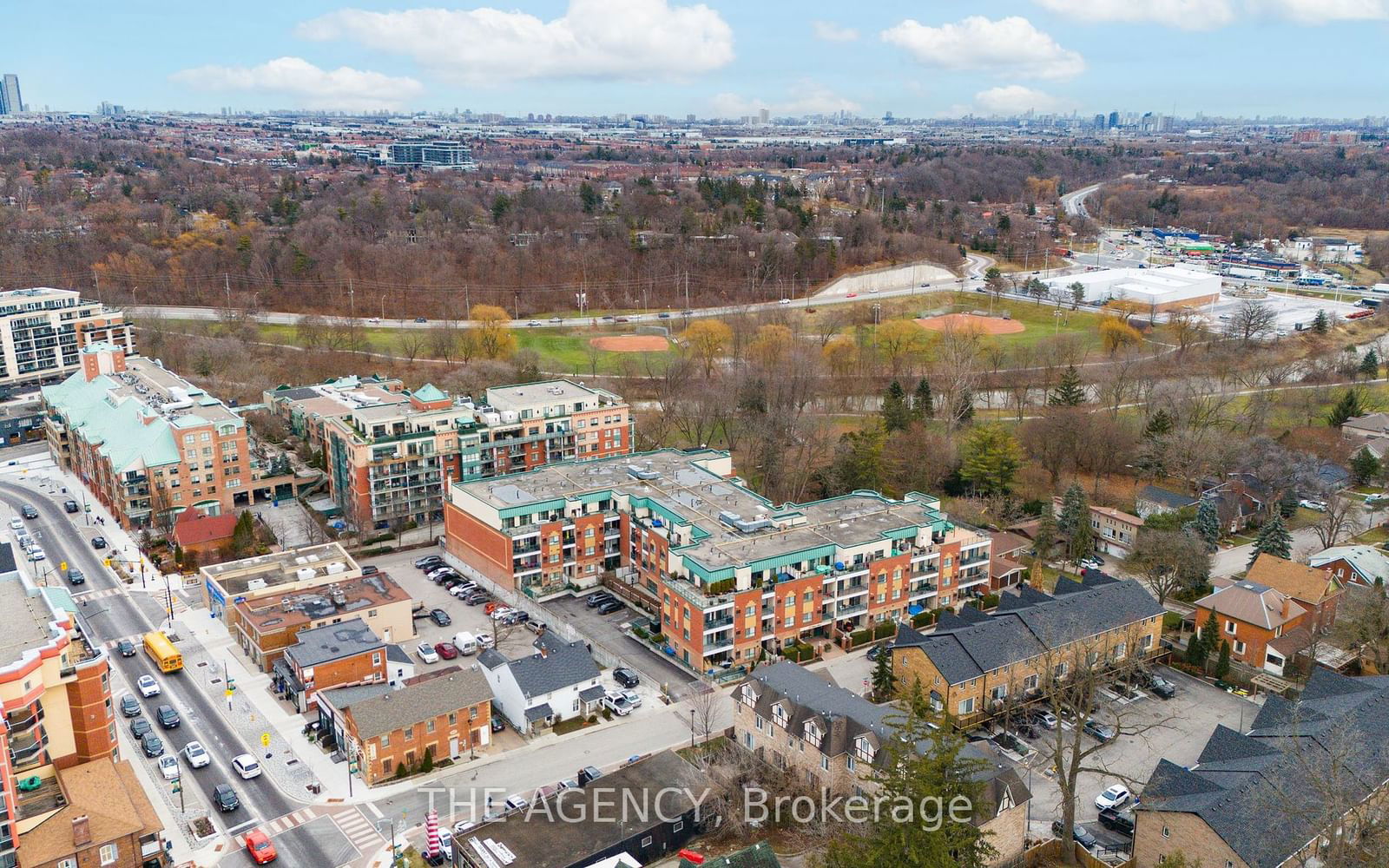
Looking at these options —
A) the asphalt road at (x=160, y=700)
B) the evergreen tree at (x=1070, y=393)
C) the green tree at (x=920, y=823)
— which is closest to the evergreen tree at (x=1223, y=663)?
the green tree at (x=920, y=823)

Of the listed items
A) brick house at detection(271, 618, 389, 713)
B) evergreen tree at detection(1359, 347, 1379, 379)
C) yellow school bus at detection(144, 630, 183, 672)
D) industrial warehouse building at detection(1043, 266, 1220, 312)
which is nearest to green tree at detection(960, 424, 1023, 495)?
brick house at detection(271, 618, 389, 713)

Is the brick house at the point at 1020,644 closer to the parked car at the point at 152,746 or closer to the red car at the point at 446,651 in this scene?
the red car at the point at 446,651

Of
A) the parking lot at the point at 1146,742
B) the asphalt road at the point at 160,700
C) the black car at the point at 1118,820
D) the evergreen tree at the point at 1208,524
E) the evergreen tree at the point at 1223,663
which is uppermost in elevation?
the evergreen tree at the point at 1208,524

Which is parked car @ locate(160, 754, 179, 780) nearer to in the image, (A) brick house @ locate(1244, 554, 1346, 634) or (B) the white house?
(B) the white house

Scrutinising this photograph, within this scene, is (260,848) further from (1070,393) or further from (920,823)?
(1070,393)

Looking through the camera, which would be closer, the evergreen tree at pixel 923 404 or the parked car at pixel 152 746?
the parked car at pixel 152 746

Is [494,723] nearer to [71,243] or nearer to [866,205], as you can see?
[71,243]
